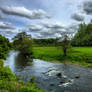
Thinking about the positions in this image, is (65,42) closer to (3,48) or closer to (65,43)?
(65,43)

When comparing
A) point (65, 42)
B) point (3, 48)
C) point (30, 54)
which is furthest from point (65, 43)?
point (3, 48)

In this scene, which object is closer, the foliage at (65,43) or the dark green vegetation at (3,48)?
the dark green vegetation at (3,48)

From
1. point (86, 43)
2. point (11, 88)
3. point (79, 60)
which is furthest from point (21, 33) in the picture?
point (11, 88)

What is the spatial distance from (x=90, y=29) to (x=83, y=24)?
35723 mm

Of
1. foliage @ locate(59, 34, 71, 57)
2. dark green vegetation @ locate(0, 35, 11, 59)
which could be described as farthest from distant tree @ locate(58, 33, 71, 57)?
dark green vegetation @ locate(0, 35, 11, 59)

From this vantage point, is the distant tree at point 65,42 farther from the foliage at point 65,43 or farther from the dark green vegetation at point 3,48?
the dark green vegetation at point 3,48

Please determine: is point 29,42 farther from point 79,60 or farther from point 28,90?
point 28,90

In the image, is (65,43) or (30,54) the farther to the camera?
(30,54)

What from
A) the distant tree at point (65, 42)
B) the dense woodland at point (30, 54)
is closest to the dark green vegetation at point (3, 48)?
the dense woodland at point (30, 54)

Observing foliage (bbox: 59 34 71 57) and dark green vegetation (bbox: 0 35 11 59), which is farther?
foliage (bbox: 59 34 71 57)

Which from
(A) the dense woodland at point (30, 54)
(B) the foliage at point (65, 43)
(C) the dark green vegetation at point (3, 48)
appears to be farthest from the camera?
(B) the foliage at point (65, 43)

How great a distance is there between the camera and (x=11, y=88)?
12.2 m

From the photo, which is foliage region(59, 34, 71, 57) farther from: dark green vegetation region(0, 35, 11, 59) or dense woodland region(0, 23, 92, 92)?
dark green vegetation region(0, 35, 11, 59)

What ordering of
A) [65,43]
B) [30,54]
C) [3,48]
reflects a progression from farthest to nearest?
[30,54] → [3,48] → [65,43]
